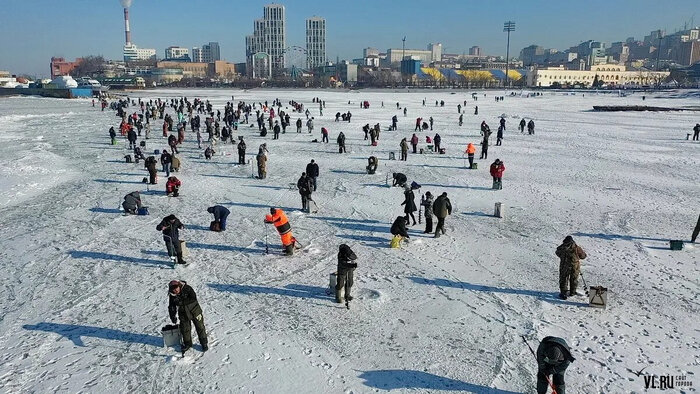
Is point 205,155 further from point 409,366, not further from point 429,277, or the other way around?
point 409,366

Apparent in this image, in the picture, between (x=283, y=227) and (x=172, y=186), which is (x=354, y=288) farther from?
(x=172, y=186)

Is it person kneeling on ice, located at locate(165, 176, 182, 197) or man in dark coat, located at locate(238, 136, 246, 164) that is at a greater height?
man in dark coat, located at locate(238, 136, 246, 164)

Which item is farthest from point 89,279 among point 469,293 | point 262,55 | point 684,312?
point 262,55

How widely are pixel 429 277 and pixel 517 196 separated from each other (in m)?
7.57

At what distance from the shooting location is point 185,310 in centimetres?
648

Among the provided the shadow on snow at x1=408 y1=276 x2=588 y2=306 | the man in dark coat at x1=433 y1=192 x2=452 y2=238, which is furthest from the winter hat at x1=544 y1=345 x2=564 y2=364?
the man in dark coat at x1=433 y1=192 x2=452 y2=238

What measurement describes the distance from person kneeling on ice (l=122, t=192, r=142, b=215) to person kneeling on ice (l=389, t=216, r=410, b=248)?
24.5 ft

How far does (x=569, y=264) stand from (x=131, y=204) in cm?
1118

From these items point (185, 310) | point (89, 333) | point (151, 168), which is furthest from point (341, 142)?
point (185, 310)

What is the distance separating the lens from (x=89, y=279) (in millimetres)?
9273

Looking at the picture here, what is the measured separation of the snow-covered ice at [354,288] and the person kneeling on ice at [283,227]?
0.88 feet

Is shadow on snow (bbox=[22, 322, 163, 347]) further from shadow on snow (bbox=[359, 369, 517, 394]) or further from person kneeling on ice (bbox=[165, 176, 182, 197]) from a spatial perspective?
person kneeling on ice (bbox=[165, 176, 182, 197])

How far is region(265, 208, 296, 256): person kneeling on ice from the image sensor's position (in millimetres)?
9961

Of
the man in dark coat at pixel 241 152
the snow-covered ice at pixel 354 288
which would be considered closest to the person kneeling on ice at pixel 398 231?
the snow-covered ice at pixel 354 288
